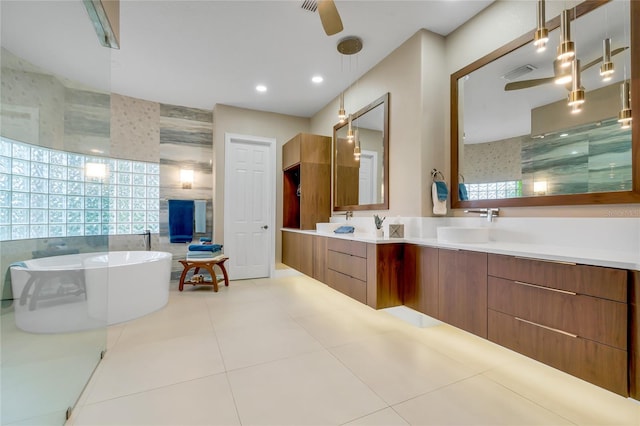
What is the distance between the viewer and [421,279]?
8.17 feet

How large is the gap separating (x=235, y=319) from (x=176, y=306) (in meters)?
0.99

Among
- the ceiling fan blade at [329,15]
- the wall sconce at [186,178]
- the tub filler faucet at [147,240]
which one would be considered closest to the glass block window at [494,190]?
the ceiling fan blade at [329,15]

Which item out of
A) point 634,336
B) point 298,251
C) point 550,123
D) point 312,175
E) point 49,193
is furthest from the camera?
point 312,175

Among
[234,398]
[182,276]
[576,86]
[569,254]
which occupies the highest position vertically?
[576,86]

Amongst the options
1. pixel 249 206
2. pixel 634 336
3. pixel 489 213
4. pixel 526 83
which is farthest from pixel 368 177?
pixel 634 336

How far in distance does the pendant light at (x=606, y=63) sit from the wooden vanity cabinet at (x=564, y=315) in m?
1.29

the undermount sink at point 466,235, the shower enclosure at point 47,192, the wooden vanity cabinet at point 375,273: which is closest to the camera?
the shower enclosure at point 47,192

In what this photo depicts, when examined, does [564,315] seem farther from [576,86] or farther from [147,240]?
[147,240]

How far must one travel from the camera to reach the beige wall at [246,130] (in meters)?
4.72

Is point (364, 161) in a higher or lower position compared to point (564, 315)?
higher

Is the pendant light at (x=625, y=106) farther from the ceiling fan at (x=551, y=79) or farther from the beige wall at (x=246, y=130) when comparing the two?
the beige wall at (x=246, y=130)

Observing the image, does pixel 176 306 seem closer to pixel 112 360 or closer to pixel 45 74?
pixel 112 360

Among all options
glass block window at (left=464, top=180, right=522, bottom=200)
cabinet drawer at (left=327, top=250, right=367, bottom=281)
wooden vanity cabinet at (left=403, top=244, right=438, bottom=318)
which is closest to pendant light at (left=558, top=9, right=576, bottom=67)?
glass block window at (left=464, top=180, right=522, bottom=200)

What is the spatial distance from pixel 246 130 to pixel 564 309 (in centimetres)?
473
